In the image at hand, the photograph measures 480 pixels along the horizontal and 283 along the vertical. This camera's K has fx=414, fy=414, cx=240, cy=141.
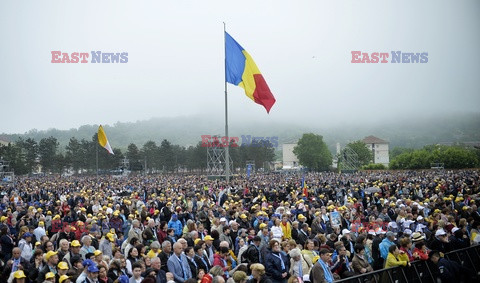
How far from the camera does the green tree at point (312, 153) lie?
131 meters

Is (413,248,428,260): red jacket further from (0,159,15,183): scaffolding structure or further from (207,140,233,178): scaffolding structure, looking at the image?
(0,159,15,183): scaffolding structure

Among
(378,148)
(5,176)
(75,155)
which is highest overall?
(378,148)

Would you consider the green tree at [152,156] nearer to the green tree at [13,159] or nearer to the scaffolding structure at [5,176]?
the green tree at [13,159]

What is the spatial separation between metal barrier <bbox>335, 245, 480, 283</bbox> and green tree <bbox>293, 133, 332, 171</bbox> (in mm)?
122046

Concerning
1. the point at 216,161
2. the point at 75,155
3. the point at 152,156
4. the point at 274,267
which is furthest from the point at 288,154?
the point at 274,267

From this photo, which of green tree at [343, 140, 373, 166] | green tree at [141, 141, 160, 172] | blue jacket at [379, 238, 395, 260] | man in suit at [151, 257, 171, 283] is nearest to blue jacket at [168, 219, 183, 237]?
man in suit at [151, 257, 171, 283]

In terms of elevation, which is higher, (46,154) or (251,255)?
(46,154)

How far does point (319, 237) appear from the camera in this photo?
357 inches

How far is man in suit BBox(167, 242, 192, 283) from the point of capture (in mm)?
7609

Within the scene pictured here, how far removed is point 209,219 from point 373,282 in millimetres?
7611

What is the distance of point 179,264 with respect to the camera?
25.1ft

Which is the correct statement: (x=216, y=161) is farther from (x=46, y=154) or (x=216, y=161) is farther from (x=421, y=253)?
(x=421, y=253)

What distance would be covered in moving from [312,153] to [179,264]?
127 m

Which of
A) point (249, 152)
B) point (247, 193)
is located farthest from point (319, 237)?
point (249, 152)
